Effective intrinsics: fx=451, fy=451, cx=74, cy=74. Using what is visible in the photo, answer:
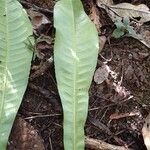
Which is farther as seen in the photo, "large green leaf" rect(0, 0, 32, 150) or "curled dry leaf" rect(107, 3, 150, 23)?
"curled dry leaf" rect(107, 3, 150, 23)

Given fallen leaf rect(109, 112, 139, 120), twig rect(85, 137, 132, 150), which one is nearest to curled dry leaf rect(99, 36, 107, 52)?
fallen leaf rect(109, 112, 139, 120)

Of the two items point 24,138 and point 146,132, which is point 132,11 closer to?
point 146,132

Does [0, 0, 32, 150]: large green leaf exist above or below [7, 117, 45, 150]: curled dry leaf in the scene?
above

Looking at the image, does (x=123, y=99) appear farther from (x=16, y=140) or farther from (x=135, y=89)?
(x=16, y=140)

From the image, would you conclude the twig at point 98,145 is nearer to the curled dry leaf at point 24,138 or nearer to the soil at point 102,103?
the soil at point 102,103

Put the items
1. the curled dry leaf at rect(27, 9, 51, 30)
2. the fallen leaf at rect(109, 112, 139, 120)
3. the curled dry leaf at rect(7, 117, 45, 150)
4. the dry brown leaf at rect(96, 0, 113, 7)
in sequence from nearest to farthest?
the curled dry leaf at rect(7, 117, 45, 150), the fallen leaf at rect(109, 112, 139, 120), the curled dry leaf at rect(27, 9, 51, 30), the dry brown leaf at rect(96, 0, 113, 7)

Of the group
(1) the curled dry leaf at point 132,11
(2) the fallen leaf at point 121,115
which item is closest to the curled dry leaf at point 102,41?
(1) the curled dry leaf at point 132,11

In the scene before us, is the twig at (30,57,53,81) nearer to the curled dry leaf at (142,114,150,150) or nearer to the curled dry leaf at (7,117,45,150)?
the curled dry leaf at (7,117,45,150)

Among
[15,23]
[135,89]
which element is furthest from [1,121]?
[135,89]
